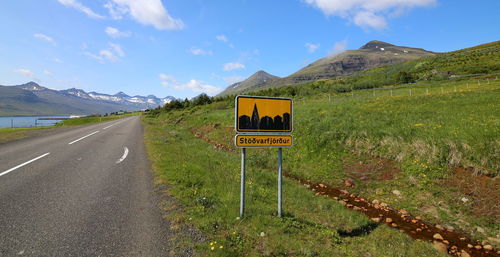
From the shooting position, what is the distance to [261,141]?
491cm

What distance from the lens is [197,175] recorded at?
7852 mm

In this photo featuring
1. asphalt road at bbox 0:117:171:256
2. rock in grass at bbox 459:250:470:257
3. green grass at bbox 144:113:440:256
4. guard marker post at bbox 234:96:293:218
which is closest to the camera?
asphalt road at bbox 0:117:171:256

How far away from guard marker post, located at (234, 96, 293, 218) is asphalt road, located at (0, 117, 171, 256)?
2.14 m

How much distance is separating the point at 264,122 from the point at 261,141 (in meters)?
0.41

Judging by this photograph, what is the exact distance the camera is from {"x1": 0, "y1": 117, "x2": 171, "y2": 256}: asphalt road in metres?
3.72

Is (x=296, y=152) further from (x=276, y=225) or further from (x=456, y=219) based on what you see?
(x=276, y=225)

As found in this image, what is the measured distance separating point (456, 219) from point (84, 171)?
1177 centimetres

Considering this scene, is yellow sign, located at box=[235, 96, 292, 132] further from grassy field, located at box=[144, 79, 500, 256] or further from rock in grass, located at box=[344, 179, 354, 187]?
rock in grass, located at box=[344, 179, 354, 187]

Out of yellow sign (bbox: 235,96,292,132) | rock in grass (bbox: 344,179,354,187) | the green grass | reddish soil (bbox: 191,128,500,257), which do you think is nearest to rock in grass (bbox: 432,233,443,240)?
reddish soil (bbox: 191,128,500,257)

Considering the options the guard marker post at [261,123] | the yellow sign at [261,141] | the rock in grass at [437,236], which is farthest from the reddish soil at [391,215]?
the yellow sign at [261,141]

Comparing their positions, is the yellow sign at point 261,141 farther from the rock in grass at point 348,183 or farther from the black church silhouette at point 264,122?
the rock in grass at point 348,183

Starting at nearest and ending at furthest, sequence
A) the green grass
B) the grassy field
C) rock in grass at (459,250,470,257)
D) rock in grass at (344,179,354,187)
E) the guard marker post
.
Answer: the green grass, the grassy field, the guard marker post, rock in grass at (459,250,470,257), rock in grass at (344,179,354,187)

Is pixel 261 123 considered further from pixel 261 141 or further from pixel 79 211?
pixel 79 211

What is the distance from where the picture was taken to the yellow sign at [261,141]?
4641 mm
